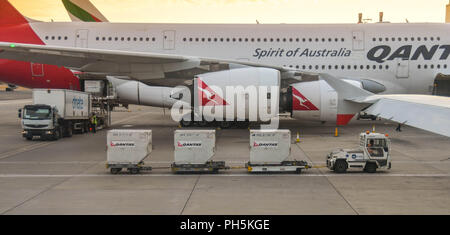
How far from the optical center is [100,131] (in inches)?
912

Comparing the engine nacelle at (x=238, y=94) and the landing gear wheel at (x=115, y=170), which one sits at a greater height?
the engine nacelle at (x=238, y=94)

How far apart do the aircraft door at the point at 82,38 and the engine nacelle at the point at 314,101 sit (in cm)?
1097

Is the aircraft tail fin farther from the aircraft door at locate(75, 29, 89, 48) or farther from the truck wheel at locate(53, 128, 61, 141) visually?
the truck wheel at locate(53, 128, 61, 141)

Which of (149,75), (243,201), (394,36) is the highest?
(394,36)

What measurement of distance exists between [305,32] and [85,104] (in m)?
11.8

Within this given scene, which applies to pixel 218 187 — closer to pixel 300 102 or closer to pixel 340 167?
pixel 340 167

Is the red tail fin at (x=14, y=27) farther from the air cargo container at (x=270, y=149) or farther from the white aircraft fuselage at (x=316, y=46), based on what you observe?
the air cargo container at (x=270, y=149)

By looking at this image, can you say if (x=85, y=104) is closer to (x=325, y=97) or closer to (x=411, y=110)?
(x=325, y=97)

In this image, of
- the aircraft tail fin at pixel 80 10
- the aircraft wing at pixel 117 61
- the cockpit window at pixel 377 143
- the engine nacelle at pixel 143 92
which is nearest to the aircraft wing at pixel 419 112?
the cockpit window at pixel 377 143

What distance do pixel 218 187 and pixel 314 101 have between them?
9.99 m

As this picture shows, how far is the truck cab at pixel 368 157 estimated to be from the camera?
12742 mm

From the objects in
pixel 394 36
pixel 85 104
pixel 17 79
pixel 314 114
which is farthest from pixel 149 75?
pixel 394 36

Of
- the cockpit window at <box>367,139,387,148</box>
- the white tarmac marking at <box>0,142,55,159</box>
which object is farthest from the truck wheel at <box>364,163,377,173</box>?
the white tarmac marking at <box>0,142,55,159</box>
